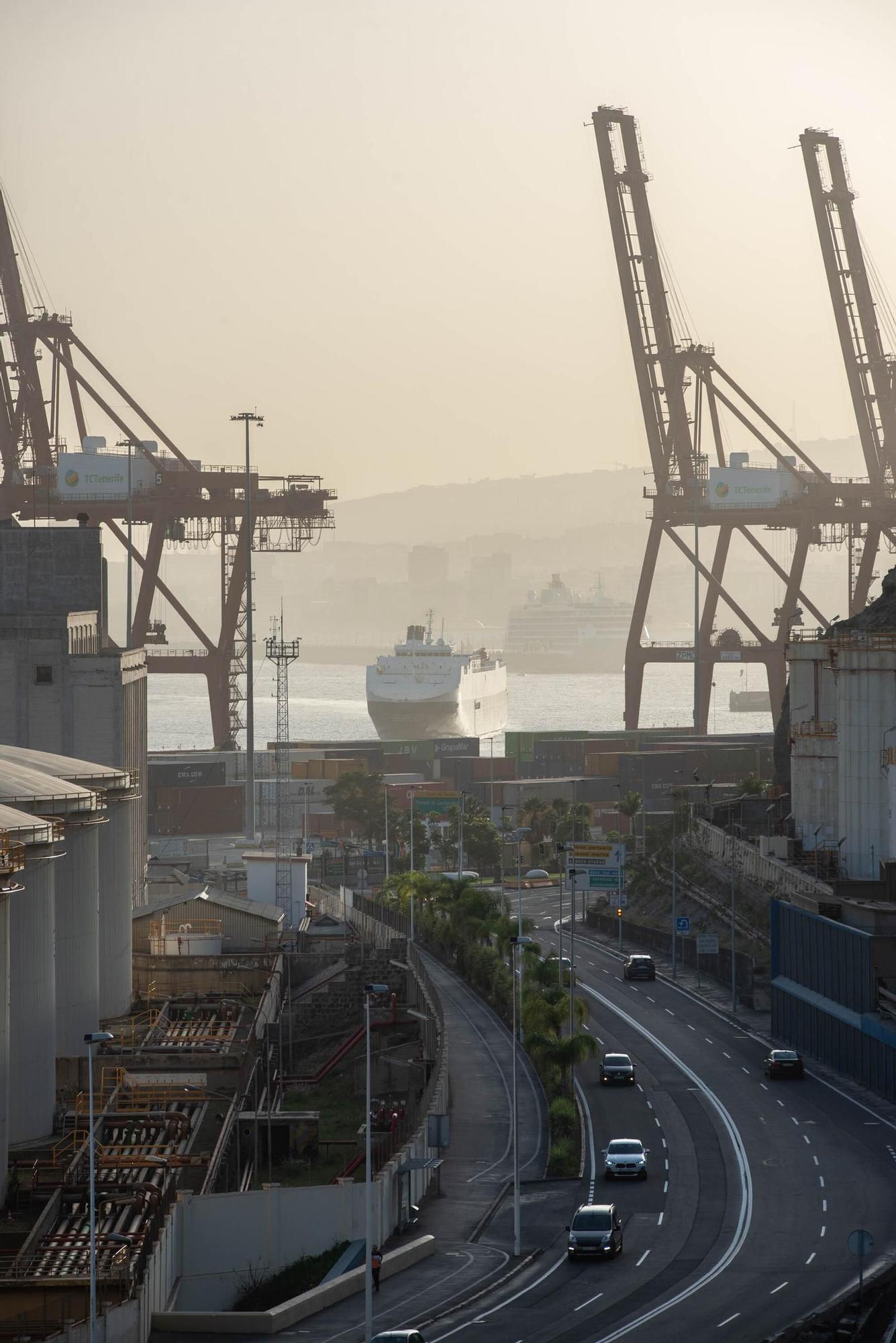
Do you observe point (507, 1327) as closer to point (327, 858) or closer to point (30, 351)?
point (327, 858)

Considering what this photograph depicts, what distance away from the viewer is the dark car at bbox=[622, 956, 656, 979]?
183 ft

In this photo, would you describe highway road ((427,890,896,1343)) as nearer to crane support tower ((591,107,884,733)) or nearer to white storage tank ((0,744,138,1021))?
white storage tank ((0,744,138,1021))

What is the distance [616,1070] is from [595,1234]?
527 inches

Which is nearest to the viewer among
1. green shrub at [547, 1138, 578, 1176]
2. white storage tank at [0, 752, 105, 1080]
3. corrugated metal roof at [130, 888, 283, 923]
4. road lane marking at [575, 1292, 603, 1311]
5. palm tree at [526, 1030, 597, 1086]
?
road lane marking at [575, 1292, 603, 1311]

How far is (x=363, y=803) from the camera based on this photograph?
8744 centimetres

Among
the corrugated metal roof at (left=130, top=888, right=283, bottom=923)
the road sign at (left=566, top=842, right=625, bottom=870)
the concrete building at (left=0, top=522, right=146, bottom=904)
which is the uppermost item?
the concrete building at (left=0, top=522, right=146, bottom=904)

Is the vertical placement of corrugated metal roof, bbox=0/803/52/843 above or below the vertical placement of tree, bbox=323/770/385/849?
above

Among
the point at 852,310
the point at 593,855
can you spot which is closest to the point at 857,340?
the point at 852,310

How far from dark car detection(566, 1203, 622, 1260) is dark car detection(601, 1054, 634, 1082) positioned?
1235 cm

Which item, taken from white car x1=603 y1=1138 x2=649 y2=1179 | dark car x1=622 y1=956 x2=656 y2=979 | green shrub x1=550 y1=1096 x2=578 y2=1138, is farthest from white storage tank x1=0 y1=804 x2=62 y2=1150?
dark car x1=622 y1=956 x2=656 y2=979

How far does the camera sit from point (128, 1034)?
42.5 metres

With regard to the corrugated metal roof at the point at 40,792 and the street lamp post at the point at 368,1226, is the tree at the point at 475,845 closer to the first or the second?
the corrugated metal roof at the point at 40,792

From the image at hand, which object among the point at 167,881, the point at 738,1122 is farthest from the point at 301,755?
the point at 738,1122

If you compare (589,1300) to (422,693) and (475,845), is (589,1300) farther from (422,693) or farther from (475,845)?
(422,693)
